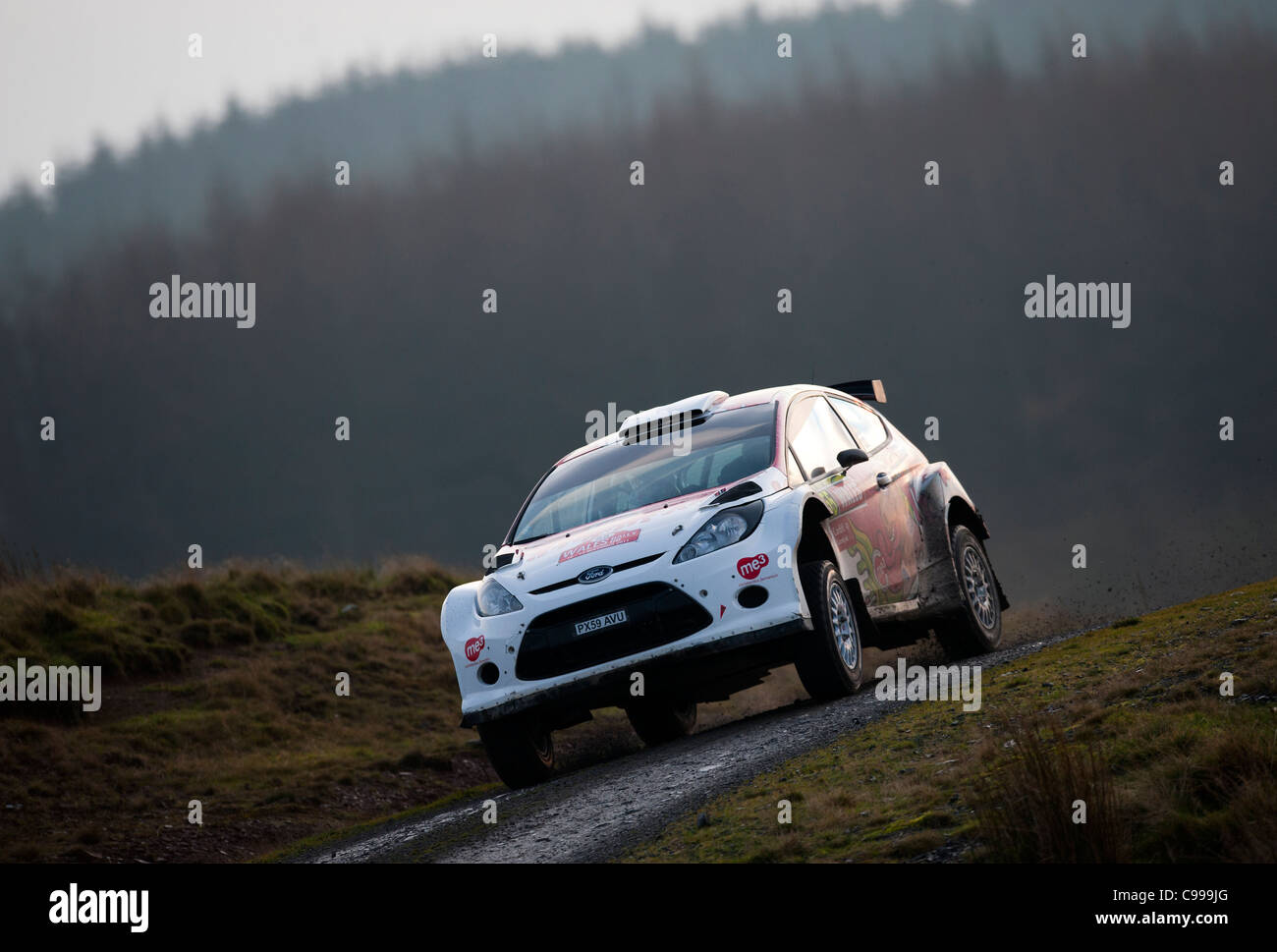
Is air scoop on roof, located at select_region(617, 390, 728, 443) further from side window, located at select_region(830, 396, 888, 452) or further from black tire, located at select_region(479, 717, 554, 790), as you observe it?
black tire, located at select_region(479, 717, 554, 790)


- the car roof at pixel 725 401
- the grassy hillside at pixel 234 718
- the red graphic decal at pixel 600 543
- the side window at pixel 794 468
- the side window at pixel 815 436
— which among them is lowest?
the grassy hillside at pixel 234 718

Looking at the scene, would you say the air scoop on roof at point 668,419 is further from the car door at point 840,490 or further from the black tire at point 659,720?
the black tire at point 659,720

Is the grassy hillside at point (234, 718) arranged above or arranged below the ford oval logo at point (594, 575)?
below

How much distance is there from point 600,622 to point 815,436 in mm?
2275

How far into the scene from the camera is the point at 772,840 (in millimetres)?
4926

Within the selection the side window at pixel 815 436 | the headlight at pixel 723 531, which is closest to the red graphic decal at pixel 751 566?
the headlight at pixel 723 531

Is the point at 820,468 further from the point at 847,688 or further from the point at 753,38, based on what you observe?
the point at 753,38

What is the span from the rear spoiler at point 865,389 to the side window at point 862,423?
1.15 feet

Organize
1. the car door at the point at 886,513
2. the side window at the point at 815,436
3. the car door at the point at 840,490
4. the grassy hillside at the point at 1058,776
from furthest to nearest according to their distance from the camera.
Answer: the car door at the point at 886,513, the side window at the point at 815,436, the car door at the point at 840,490, the grassy hillside at the point at 1058,776

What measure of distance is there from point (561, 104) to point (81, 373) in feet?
80.5

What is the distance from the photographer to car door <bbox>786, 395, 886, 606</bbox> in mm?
8484

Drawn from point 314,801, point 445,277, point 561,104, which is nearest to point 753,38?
point 561,104
